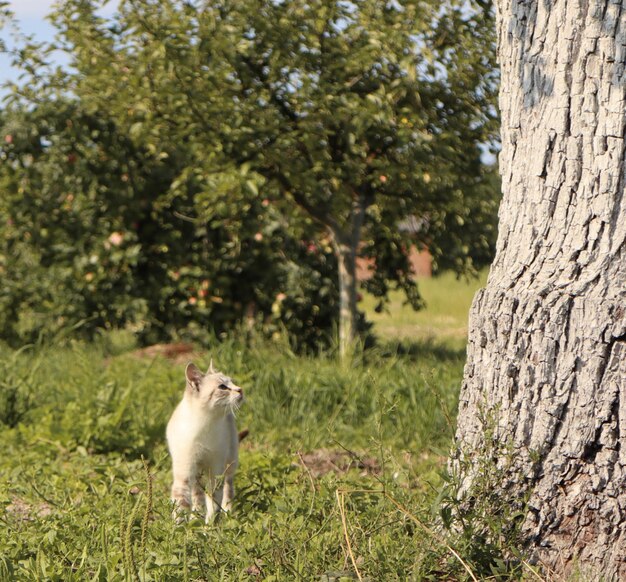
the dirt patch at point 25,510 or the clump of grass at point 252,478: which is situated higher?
the clump of grass at point 252,478

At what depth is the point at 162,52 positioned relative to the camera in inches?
267

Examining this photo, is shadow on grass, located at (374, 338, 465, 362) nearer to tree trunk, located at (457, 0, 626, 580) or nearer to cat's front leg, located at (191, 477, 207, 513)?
cat's front leg, located at (191, 477, 207, 513)

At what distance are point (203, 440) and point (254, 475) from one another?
0.55 metres

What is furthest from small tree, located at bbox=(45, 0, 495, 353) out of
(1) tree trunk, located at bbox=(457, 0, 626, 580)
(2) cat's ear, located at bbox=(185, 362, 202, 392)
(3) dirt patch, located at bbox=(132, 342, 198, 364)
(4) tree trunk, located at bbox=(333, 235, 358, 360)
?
(1) tree trunk, located at bbox=(457, 0, 626, 580)

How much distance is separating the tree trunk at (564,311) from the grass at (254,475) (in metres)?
0.24

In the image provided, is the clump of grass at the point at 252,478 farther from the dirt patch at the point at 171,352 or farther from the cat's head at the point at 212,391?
the cat's head at the point at 212,391

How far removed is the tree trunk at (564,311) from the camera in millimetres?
3447

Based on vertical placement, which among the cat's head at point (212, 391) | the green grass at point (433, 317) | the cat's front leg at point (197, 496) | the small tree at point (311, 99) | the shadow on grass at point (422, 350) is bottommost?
the green grass at point (433, 317)

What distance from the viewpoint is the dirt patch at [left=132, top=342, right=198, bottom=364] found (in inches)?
325

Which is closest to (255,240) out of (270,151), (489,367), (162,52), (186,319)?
(186,319)

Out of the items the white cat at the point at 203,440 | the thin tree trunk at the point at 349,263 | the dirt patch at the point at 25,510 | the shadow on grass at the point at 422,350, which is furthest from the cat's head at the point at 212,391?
the shadow on grass at the point at 422,350

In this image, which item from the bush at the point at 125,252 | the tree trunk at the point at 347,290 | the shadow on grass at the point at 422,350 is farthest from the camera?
the bush at the point at 125,252

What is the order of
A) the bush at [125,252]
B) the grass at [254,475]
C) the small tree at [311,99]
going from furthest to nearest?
the bush at [125,252]
the small tree at [311,99]
the grass at [254,475]

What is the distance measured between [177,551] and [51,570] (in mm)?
454
